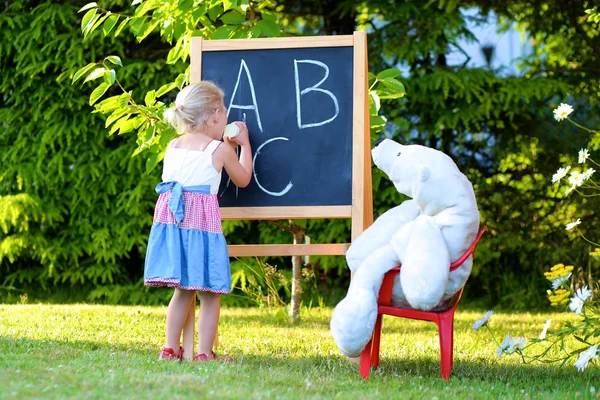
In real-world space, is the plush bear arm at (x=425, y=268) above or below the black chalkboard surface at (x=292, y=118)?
below

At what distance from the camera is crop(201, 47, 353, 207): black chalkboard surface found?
361 centimetres

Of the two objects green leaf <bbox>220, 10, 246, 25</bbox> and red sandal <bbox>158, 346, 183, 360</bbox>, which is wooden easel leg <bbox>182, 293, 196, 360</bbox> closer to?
red sandal <bbox>158, 346, 183, 360</bbox>

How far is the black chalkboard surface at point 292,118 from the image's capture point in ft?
11.8

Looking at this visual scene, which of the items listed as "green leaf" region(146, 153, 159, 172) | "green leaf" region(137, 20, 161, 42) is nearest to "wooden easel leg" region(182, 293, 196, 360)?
"green leaf" region(146, 153, 159, 172)

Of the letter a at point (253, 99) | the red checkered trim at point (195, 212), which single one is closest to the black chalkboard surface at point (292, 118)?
the letter a at point (253, 99)

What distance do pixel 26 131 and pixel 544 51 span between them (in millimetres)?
4121

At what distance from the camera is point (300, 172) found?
363 centimetres

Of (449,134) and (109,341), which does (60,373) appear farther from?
(449,134)

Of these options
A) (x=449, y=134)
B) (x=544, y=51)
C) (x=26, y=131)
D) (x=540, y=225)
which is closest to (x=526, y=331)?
(x=540, y=225)

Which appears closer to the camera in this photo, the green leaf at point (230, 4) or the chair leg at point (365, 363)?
the chair leg at point (365, 363)

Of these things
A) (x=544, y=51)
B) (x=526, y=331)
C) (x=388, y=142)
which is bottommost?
(x=526, y=331)

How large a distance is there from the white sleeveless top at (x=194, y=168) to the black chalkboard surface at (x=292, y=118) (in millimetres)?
301

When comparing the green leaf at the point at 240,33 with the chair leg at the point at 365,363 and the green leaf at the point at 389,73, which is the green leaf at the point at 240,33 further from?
the chair leg at the point at 365,363

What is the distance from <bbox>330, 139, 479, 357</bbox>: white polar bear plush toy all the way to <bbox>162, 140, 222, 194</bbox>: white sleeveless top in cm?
67
